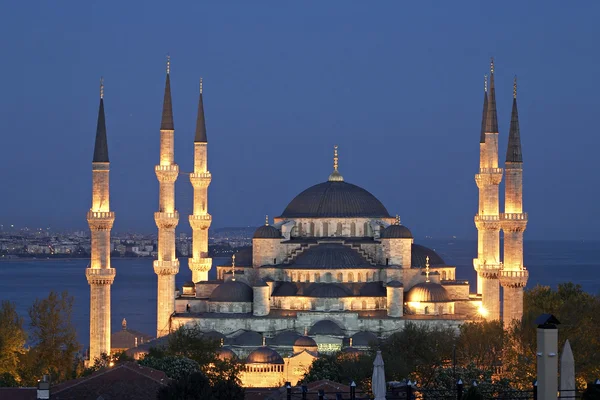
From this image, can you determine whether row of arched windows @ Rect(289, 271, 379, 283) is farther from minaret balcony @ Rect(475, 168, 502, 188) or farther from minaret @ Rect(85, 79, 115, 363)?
minaret @ Rect(85, 79, 115, 363)

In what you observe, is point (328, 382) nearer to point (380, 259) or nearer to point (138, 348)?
point (138, 348)

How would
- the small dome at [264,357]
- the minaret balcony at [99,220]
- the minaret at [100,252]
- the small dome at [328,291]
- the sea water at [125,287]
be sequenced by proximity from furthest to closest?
the sea water at [125,287], the small dome at [328,291], the minaret balcony at [99,220], the minaret at [100,252], the small dome at [264,357]

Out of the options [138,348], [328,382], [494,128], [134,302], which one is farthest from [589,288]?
[328,382]

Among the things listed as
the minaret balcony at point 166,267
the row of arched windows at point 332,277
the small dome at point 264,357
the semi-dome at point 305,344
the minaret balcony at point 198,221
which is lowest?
the small dome at point 264,357

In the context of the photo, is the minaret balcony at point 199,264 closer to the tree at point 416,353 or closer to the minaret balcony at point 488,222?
the minaret balcony at point 488,222

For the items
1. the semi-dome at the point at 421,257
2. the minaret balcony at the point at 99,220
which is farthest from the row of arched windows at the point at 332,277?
the minaret balcony at the point at 99,220

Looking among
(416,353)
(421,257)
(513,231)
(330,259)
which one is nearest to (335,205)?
(421,257)
